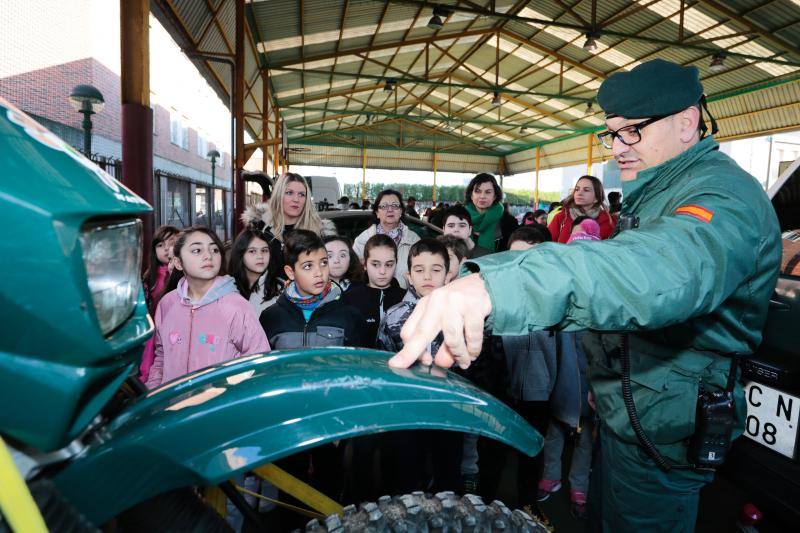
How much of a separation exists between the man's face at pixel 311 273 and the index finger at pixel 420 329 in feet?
6.02

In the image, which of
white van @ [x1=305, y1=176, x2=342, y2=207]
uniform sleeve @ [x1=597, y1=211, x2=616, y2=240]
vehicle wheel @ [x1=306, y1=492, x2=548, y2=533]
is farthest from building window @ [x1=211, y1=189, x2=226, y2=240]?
vehicle wheel @ [x1=306, y1=492, x2=548, y2=533]

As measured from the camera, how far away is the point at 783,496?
1668 mm

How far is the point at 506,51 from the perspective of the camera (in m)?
18.3

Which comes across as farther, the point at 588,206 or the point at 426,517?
the point at 588,206

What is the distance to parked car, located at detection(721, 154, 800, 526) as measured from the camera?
5.45ft

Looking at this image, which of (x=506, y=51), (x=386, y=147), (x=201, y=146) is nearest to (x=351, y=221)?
(x=506, y=51)

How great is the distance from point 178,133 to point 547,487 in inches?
726

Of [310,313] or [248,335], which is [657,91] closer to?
[310,313]

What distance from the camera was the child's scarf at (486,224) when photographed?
4.85 meters

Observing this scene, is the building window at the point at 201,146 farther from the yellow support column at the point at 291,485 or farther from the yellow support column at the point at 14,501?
the yellow support column at the point at 14,501

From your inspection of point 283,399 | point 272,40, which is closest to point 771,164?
point 272,40

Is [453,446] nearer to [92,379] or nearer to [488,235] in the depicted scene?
[92,379]

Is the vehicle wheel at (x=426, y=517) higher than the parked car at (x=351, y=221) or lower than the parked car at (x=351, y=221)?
lower

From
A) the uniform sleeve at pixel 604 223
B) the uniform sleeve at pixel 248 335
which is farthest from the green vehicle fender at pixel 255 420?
the uniform sleeve at pixel 604 223
